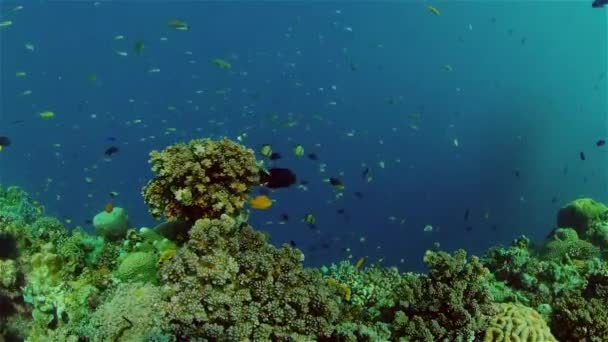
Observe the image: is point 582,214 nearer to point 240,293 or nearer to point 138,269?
point 240,293

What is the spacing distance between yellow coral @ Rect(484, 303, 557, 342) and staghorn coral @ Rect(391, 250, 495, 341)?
0.62ft

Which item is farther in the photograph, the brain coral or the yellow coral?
the brain coral

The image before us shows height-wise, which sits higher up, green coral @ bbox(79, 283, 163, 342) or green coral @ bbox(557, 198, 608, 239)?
green coral @ bbox(557, 198, 608, 239)

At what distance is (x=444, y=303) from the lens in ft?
19.7

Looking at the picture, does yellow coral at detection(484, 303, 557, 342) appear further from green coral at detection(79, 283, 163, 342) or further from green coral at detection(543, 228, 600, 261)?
green coral at detection(79, 283, 163, 342)

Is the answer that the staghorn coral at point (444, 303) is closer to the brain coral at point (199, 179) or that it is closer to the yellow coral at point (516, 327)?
the yellow coral at point (516, 327)

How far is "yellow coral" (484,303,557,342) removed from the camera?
6.14 m

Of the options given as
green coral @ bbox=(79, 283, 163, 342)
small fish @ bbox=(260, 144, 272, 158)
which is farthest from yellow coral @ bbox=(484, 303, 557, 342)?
small fish @ bbox=(260, 144, 272, 158)

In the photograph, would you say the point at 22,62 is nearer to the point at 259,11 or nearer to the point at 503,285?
the point at 259,11

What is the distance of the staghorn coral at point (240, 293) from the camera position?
507 centimetres

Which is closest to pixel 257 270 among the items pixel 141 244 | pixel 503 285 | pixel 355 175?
pixel 141 244

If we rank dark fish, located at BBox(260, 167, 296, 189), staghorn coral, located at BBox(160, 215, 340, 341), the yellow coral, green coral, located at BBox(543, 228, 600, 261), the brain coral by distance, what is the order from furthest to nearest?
1. green coral, located at BBox(543, 228, 600, 261)
2. dark fish, located at BBox(260, 167, 296, 189)
3. the brain coral
4. the yellow coral
5. staghorn coral, located at BBox(160, 215, 340, 341)

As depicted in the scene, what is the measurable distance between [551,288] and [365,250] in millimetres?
44781

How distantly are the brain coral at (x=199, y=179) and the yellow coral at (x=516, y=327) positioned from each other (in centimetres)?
365
